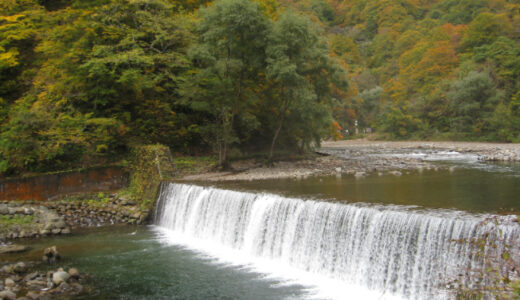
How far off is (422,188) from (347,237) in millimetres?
5519

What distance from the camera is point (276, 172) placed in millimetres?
21266

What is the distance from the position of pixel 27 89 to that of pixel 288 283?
1754cm

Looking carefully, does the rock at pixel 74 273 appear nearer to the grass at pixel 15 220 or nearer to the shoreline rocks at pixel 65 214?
the shoreline rocks at pixel 65 214

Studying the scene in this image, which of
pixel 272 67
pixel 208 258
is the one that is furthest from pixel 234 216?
pixel 272 67

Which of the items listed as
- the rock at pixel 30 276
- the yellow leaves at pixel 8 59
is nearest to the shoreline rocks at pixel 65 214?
the rock at pixel 30 276

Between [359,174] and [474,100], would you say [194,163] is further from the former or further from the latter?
[474,100]

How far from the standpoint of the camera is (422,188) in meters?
14.5

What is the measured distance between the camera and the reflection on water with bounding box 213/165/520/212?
11.6 meters

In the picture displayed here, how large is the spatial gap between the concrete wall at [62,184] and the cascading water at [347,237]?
5.18 m

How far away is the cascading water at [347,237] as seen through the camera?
8.54 m

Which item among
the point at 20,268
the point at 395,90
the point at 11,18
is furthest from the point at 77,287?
the point at 395,90

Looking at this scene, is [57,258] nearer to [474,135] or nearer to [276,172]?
[276,172]

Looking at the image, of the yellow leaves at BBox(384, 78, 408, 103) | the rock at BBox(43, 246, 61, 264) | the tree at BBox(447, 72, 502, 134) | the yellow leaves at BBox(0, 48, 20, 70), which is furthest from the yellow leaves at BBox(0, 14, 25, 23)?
the yellow leaves at BBox(384, 78, 408, 103)

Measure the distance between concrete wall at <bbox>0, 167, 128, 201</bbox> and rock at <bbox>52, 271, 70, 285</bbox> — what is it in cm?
771
